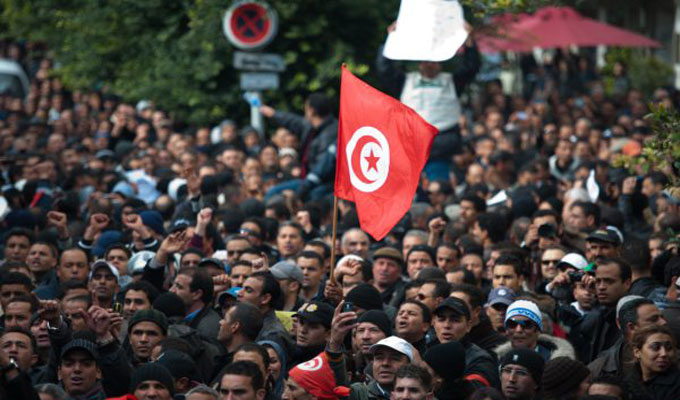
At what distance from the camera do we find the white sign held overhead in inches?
454

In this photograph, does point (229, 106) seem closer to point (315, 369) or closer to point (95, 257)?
point (95, 257)

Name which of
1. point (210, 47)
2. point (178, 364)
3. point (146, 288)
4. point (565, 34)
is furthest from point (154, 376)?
point (565, 34)

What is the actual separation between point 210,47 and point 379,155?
11.4 metres

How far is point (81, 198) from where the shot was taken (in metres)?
16.2

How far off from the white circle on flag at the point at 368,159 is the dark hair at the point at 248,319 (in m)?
1.09

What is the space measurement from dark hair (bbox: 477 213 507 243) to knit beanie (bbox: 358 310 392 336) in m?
3.88

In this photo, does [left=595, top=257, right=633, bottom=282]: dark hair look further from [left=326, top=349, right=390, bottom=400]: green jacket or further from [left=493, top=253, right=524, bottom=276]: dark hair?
[left=326, top=349, right=390, bottom=400]: green jacket

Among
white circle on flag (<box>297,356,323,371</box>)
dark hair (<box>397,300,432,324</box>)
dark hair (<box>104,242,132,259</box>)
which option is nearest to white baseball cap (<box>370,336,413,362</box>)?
white circle on flag (<box>297,356,323,371</box>)

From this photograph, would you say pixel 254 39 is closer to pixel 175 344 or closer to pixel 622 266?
pixel 622 266

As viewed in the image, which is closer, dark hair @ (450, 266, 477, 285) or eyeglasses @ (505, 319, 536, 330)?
eyeglasses @ (505, 319, 536, 330)

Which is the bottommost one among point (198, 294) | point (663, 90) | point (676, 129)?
point (663, 90)

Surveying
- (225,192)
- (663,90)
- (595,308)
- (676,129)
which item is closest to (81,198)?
(225,192)

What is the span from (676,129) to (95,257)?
19.2 ft

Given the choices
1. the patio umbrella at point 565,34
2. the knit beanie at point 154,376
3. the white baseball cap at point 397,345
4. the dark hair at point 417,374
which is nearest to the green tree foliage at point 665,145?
the white baseball cap at point 397,345
